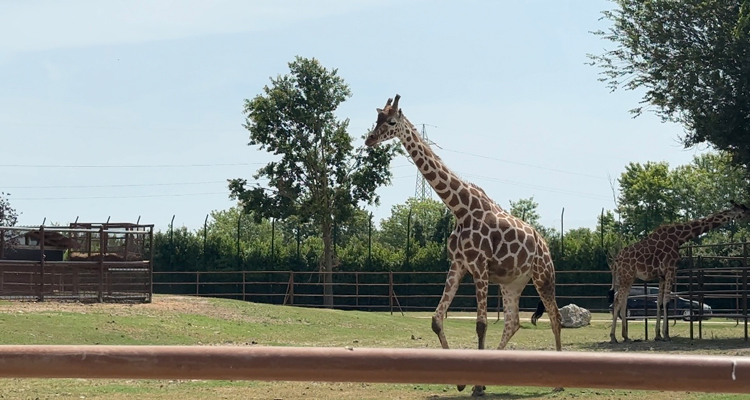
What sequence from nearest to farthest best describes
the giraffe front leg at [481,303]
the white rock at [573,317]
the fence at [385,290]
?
the giraffe front leg at [481,303] < the white rock at [573,317] < the fence at [385,290]

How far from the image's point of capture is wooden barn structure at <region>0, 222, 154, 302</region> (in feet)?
77.7

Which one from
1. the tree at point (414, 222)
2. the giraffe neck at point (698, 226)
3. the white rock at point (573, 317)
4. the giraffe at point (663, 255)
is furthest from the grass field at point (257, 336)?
the tree at point (414, 222)

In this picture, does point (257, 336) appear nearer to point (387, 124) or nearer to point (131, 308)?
point (131, 308)

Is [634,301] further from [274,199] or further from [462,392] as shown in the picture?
[462,392]

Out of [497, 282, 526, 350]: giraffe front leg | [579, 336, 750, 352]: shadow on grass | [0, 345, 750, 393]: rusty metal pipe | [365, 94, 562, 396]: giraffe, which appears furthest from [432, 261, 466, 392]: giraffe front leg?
[0, 345, 750, 393]: rusty metal pipe

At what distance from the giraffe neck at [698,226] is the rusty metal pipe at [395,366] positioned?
16404 mm

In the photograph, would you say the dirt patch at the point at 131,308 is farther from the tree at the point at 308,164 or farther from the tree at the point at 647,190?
the tree at the point at 647,190

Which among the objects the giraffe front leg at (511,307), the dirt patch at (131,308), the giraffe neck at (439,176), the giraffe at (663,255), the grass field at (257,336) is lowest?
the grass field at (257,336)

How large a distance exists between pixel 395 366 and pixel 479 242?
7378 mm

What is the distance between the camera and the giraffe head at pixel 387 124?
10992 mm

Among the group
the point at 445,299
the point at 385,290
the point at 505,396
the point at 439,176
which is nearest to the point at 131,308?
the point at 439,176

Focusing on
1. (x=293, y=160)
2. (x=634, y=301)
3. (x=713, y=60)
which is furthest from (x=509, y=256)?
(x=293, y=160)

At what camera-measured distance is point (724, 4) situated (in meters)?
20.8

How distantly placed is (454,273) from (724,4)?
12982 mm
